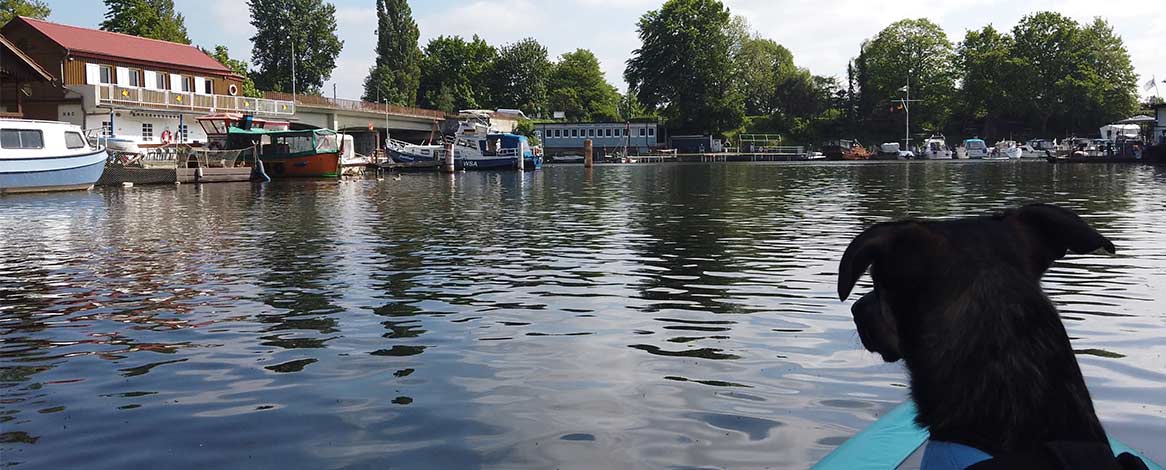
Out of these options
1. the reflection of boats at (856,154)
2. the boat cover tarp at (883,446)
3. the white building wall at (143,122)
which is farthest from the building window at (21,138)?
the reflection of boats at (856,154)

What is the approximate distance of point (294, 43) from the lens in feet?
362

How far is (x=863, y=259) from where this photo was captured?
249 cm

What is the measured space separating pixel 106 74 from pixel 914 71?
88.9 meters

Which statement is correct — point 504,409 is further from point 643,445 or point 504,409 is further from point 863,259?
point 863,259

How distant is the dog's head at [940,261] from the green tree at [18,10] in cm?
7688

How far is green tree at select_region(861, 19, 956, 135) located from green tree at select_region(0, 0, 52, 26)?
8360 cm

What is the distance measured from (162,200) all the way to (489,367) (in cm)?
2727

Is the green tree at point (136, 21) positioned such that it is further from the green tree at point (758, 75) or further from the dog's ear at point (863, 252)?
the dog's ear at point (863, 252)

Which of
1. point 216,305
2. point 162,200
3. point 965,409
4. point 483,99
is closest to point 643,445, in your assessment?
point 965,409

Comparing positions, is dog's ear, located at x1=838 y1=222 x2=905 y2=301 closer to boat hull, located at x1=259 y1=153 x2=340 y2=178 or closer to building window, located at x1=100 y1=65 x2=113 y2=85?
boat hull, located at x1=259 y1=153 x2=340 y2=178

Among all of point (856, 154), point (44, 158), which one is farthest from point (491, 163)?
point (856, 154)

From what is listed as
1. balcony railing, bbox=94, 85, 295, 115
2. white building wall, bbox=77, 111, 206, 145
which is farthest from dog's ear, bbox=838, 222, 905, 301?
balcony railing, bbox=94, 85, 295, 115

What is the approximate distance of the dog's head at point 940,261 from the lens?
2539mm

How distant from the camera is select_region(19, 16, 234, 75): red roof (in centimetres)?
5681
